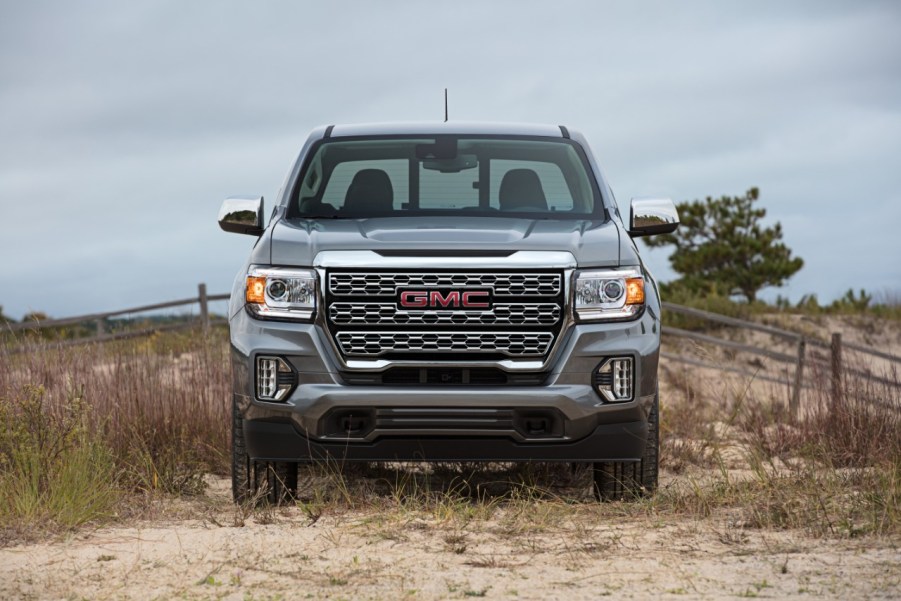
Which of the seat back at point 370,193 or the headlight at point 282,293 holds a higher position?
the seat back at point 370,193

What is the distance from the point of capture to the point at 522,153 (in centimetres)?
725

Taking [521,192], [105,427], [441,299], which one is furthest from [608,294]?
[105,427]

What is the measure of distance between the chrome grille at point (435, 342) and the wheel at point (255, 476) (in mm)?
778

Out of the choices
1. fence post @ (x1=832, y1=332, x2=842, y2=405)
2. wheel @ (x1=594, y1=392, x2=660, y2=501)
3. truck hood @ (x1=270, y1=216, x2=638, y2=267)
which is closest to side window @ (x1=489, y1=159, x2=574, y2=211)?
truck hood @ (x1=270, y1=216, x2=638, y2=267)

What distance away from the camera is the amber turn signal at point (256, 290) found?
580 centimetres

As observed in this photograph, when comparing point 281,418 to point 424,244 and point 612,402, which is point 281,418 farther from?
point 612,402

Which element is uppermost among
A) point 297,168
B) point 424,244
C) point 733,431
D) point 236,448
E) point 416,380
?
point 297,168

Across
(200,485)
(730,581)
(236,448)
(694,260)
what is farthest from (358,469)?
(694,260)

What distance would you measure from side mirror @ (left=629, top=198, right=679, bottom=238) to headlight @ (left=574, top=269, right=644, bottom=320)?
84 cm

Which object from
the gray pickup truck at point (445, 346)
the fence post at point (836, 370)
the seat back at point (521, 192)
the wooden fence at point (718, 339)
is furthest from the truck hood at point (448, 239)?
the wooden fence at point (718, 339)

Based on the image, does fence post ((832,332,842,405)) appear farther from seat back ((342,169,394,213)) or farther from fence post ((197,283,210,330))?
fence post ((197,283,210,330))

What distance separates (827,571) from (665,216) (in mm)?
2304

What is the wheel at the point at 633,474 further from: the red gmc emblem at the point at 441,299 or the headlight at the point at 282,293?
the headlight at the point at 282,293

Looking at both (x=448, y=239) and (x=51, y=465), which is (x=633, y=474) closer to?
(x=448, y=239)
